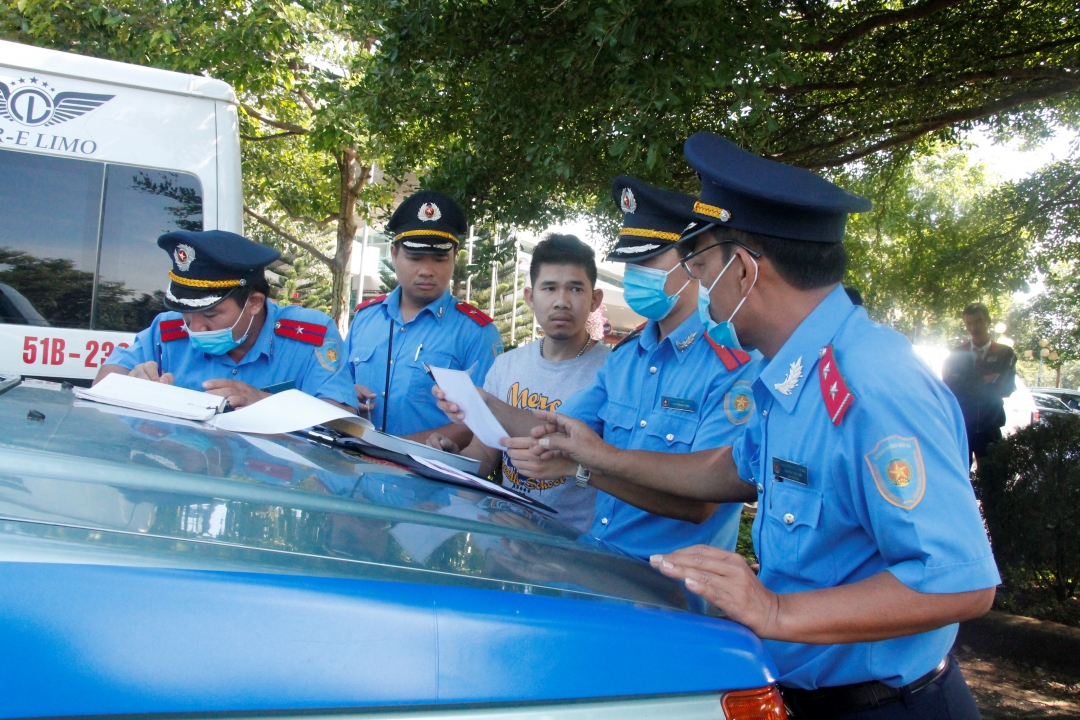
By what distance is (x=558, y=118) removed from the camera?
489 cm

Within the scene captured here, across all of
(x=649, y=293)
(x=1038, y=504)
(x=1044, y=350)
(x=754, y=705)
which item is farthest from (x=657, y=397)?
(x=1044, y=350)

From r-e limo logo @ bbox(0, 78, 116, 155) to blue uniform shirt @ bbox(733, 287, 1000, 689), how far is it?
12.0ft

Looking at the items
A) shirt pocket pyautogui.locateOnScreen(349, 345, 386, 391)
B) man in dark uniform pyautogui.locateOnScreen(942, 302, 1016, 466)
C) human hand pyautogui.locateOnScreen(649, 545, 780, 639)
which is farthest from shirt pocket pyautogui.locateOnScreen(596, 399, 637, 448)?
man in dark uniform pyautogui.locateOnScreen(942, 302, 1016, 466)

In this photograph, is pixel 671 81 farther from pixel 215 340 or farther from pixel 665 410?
pixel 215 340

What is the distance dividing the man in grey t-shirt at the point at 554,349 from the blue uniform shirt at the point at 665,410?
49cm

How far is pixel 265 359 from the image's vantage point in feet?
10.3

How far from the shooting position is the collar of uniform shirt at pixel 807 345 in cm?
164

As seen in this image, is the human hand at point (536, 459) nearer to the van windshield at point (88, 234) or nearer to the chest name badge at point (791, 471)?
the chest name badge at point (791, 471)

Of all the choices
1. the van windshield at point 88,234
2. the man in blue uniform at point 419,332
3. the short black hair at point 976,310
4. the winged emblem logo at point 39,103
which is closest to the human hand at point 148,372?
the man in blue uniform at point 419,332

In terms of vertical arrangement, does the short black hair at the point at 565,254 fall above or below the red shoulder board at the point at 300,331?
above

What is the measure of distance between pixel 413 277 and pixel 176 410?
1.86 metres

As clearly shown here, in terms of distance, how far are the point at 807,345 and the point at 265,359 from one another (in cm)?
215

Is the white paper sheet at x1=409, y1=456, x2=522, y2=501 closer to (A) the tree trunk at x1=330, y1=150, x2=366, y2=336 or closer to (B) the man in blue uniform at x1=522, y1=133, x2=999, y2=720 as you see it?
(B) the man in blue uniform at x1=522, y1=133, x2=999, y2=720

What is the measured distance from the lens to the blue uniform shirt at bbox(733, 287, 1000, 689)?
1.38m
